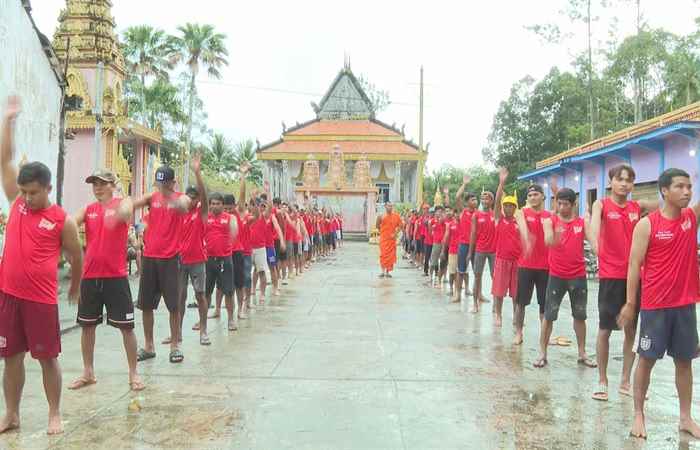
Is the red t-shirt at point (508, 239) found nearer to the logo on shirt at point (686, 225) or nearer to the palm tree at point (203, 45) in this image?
the logo on shirt at point (686, 225)

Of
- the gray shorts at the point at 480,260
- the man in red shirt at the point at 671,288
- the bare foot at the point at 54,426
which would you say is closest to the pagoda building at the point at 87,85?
the gray shorts at the point at 480,260

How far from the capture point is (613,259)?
5484 millimetres

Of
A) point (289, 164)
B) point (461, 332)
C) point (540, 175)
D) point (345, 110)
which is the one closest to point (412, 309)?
point (461, 332)

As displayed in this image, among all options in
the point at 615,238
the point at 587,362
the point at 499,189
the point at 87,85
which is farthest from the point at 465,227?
the point at 87,85

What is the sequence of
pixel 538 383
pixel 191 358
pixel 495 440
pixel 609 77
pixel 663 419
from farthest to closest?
pixel 609 77, pixel 191 358, pixel 538 383, pixel 663 419, pixel 495 440

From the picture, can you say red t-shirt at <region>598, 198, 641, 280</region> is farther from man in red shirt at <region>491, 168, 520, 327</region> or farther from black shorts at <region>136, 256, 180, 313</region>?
black shorts at <region>136, 256, 180, 313</region>

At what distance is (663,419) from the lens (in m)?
4.77

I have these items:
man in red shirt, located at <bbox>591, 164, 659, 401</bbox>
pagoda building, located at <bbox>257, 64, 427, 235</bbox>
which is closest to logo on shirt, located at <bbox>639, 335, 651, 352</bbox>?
man in red shirt, located at <bbox>591, 164, 659, 401</bbox>

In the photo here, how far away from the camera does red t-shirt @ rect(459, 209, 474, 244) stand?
11336 mm

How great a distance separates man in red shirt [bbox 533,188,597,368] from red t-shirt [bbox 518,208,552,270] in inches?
24.8

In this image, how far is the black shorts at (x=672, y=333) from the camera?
435 centimetres

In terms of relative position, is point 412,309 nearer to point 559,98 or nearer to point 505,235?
point 505,235

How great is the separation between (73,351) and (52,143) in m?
8.48

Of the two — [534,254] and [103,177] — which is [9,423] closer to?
[103,177]
